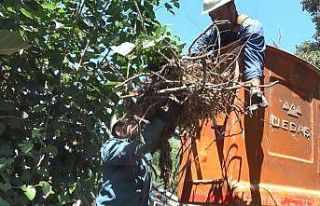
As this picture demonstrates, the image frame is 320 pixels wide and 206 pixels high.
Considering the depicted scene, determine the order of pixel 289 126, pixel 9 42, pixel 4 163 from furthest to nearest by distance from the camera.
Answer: pixel 289 126 → pixel 4 163 → pixel 9 42

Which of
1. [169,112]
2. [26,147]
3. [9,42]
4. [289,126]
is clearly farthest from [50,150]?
[289,126]

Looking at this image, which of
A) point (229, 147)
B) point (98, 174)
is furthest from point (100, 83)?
point (229, 147)

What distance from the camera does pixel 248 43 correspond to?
10.3 ft

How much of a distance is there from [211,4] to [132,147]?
3.68ft

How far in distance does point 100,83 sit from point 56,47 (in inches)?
12.2

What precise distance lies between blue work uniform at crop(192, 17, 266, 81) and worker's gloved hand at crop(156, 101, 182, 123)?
0.30m

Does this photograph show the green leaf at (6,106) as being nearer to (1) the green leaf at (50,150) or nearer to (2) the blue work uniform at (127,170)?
(1) the green leaf at (50,150)

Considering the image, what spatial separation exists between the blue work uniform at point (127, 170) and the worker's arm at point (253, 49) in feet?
1.94

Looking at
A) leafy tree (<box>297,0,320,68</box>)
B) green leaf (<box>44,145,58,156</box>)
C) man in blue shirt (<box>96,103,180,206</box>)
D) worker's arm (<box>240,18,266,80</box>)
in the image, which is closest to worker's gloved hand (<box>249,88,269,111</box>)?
worker's arm (<box>240,18,266,80</box>)

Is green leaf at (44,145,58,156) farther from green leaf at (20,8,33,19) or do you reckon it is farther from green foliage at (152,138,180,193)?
green leaf at (20,8,33,19)

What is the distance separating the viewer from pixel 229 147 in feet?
10.3

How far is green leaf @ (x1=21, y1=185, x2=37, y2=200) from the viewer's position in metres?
2.61

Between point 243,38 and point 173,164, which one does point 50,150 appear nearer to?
point 173,164

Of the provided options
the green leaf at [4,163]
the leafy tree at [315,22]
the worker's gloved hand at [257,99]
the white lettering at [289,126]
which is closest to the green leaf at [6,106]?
the green leaf at [4,163]
